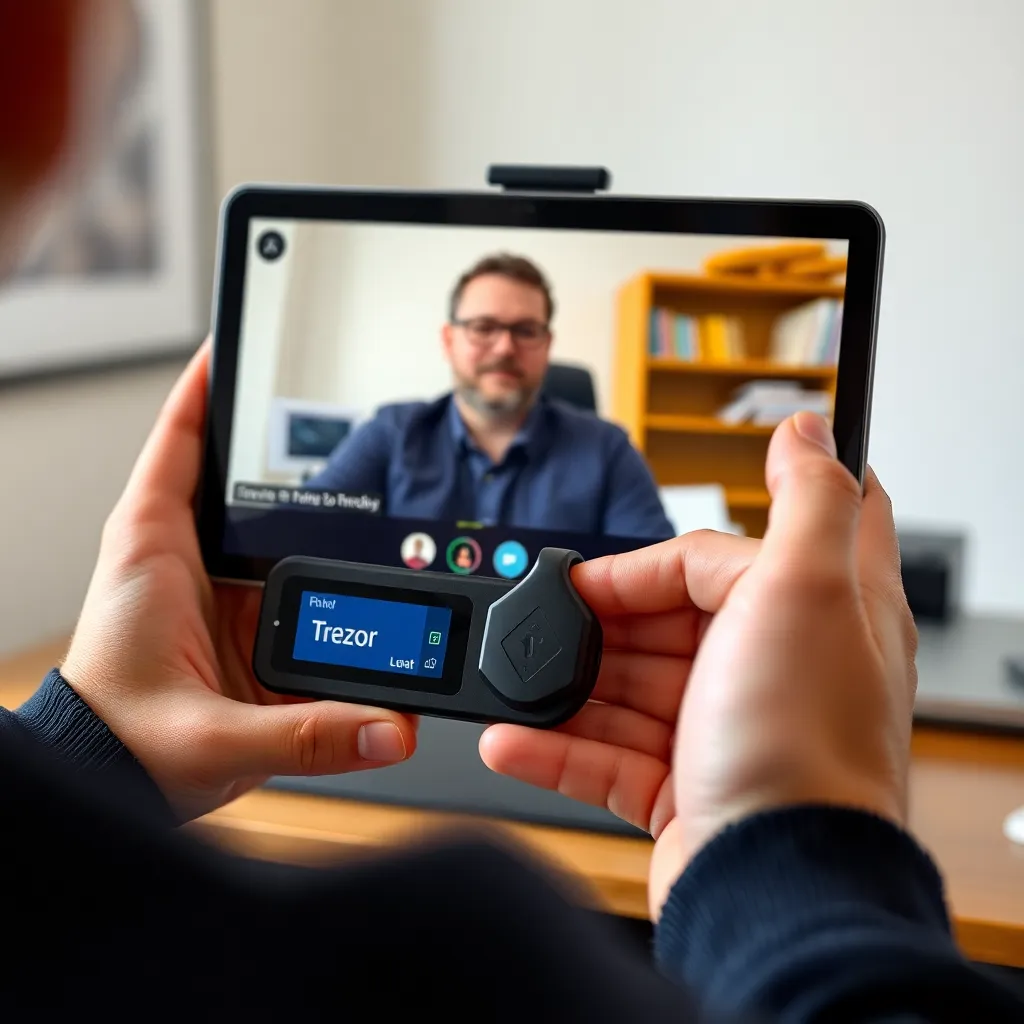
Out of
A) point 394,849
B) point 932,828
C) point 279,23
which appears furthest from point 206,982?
point 279,23

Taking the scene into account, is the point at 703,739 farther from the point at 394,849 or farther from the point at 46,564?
the point at 46,564

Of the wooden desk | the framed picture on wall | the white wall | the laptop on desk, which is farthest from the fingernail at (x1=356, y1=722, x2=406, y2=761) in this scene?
the white wall

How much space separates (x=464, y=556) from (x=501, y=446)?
91 millimetres

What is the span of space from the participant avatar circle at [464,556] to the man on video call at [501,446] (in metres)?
0.02

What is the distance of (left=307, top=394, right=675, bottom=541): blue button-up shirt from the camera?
2.38ft

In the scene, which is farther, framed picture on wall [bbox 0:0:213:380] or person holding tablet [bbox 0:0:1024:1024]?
framed picture on wall [bbox 0:0:213:380]

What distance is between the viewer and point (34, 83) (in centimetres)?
32

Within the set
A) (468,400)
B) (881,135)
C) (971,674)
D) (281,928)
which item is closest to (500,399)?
(468,400)

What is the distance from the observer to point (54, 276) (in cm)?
127

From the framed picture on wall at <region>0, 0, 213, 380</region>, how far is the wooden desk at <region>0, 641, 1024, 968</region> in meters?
0.68

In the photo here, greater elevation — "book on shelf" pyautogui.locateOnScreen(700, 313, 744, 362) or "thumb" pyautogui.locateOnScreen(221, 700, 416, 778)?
"book on shelf" pyautogui.locateOnScreen(700, 313, 744, 362)

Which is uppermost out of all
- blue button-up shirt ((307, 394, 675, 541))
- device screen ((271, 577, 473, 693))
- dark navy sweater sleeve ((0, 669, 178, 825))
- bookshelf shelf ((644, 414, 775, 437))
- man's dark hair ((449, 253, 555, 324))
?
man's dark hair ((449, 253, 555, 324))

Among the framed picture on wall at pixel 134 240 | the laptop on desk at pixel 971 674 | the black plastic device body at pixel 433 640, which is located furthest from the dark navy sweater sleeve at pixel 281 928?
the framed picture on wall at pixel 134 240

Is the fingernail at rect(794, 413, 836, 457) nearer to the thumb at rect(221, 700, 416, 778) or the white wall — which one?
the thumb at rect(221, 700, 416, 778)
